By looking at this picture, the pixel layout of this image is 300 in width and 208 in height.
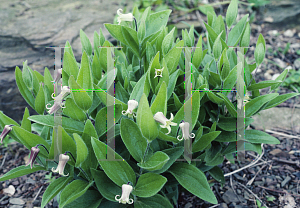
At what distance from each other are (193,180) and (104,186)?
0.44 meters

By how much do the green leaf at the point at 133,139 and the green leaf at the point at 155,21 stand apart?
0.65 m

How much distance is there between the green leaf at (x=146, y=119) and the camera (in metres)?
1.05

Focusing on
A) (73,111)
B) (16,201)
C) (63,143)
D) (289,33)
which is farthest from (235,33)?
(289,33)

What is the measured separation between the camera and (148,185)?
130 cm

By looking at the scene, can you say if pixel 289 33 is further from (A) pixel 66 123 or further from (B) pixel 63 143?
(B) pixel 63 143

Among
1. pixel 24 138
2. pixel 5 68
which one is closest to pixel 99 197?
pixel 24 138

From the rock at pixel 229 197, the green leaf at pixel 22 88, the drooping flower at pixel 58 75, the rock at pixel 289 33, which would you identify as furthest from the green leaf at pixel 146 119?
the rock at pixel 289 33

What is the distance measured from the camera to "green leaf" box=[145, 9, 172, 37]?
1.67 m

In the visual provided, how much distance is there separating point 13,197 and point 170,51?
172 centimetres

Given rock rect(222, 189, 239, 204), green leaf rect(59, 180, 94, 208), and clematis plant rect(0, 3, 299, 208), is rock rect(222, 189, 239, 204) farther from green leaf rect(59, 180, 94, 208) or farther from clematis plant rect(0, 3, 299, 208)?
green leaf rect(59, 180, 94, 208)

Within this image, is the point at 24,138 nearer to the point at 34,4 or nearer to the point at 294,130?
the point at 294,130

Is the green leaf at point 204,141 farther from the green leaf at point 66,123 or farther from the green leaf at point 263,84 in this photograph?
the green leaf at point 66,123

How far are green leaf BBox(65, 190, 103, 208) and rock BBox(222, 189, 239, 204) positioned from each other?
1020mm

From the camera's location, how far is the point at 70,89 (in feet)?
4.07
